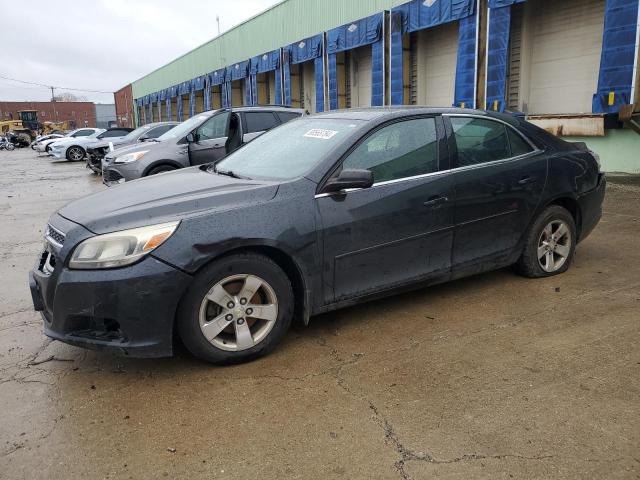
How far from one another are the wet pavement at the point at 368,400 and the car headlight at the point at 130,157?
17.1ft

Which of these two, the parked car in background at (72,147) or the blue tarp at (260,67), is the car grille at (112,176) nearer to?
the parked car in background at (72,147)

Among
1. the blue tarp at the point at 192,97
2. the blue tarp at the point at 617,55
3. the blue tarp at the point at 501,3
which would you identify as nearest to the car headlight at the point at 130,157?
the blue tarp at the point at 617,55

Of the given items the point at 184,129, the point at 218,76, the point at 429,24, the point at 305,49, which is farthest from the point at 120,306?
the point at 218,76

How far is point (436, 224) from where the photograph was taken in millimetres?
3889

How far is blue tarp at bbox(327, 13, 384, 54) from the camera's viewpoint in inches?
744

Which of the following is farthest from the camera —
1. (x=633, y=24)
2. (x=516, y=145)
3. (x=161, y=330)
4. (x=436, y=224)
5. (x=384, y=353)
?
(x=633, y=24)

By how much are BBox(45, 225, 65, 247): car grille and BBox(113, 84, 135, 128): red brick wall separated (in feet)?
203

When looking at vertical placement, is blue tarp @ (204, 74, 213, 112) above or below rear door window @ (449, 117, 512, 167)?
above

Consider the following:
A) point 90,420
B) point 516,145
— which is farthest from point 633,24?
point 90,420

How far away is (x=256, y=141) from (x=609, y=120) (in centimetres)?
981

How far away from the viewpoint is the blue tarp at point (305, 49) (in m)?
23.0

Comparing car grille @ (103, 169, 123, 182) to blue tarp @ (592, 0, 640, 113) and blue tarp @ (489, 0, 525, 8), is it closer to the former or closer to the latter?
blue tarp @ (592, 0, 640, 113)

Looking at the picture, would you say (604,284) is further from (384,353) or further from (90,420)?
(90,420)

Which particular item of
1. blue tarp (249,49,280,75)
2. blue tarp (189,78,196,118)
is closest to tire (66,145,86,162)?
blue tarp (249,49,280,75)
